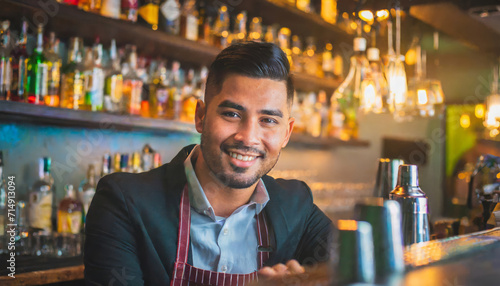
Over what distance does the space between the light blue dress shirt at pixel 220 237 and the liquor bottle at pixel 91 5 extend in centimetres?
112

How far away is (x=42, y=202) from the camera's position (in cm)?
201

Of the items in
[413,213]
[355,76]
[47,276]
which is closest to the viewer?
[413,213]

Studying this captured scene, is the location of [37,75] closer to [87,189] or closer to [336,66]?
[87,189]

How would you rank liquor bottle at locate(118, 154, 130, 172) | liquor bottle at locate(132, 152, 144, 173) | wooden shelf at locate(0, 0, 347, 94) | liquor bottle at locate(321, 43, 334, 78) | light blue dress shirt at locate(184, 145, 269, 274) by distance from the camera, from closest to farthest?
light blue dress shirt at locate(184, 145, 269, 274), wooden shelf at locate(0, 0, 347, 94), liquor bottle at locate(118, 154, 130, 172), liquor bottle at locate(132, 152, 144, 173), liquor bottle at locate(321, 43, 334, 78)

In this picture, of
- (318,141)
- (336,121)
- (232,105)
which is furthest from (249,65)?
(336,121)

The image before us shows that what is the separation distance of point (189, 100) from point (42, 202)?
912mm

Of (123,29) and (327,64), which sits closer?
(123,29)

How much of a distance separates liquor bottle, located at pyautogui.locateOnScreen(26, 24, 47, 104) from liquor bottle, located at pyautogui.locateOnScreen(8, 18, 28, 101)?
2cm

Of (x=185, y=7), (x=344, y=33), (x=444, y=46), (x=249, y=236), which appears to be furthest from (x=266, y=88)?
(x=444, y=46)

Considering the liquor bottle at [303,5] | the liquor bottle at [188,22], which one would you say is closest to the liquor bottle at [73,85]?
the liquor bottle at [188,22]

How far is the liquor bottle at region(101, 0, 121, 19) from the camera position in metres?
2.16

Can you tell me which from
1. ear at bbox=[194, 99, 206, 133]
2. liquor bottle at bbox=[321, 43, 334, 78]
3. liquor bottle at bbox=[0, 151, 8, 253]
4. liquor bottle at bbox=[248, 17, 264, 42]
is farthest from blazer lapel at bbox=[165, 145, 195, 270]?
liquor bottle at bbox=[321, 43, 334, 78]

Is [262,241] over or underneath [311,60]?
underneath

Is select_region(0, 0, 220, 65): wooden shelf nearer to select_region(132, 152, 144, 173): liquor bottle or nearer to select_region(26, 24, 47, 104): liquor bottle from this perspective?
select_region(26, 24, 47, 104): liquor bottle
